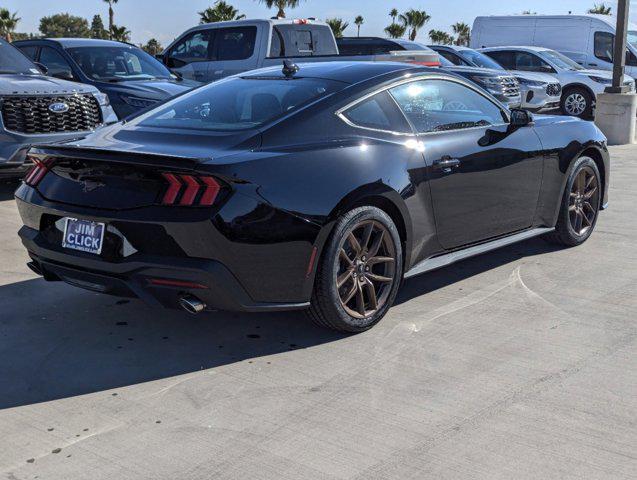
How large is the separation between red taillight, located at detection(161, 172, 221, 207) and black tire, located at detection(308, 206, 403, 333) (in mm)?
699

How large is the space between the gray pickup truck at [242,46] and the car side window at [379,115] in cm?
835

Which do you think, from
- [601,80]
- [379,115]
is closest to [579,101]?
[601,80]

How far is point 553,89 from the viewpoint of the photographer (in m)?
18.7

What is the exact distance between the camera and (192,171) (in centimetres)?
397

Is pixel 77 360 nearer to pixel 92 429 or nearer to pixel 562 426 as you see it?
pixel 92 429

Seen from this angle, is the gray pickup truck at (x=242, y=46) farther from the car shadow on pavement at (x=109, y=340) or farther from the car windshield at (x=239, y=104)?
the car shadow on pavement at (x=109, y=340)

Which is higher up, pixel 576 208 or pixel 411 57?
pixel 411 57

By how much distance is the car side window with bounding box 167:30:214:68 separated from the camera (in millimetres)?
14180

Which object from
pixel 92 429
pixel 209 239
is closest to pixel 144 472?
pixel 92 429

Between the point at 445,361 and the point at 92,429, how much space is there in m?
1.73

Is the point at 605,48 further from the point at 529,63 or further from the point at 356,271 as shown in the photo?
the point at 356,271

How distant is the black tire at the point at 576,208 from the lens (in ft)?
21.0

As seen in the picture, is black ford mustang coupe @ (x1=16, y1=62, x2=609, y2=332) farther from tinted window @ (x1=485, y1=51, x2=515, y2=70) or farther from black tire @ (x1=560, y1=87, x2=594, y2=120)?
tinted window @ (x1=485, y1=51, x2=515, y2=70)

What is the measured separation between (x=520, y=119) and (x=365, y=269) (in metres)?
1.92
